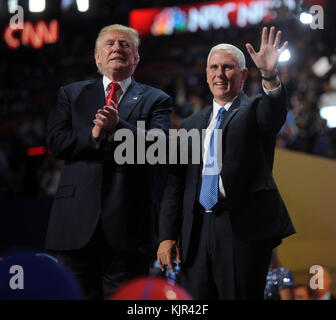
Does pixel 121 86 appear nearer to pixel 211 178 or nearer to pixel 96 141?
pixel 96 141

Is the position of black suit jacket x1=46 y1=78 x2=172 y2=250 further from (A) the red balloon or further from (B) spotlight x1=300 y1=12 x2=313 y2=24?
(B) spotlight x1=300 y1=12 x2=313 y2=24

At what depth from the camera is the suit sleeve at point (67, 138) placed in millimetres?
2338

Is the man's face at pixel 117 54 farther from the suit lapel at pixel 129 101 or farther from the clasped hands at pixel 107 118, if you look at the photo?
the clasped hands at pixel 107 118

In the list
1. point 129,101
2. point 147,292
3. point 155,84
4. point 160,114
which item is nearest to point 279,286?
point 147,292

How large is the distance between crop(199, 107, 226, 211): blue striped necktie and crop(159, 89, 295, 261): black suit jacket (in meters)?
0.03

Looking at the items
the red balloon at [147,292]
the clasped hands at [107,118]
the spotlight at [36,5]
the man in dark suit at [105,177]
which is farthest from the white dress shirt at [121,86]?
the spotlight at [36,5]

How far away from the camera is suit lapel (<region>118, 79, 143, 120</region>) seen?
2.44 metres

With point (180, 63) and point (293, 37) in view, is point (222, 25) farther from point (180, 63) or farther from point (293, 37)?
point (293, 37)

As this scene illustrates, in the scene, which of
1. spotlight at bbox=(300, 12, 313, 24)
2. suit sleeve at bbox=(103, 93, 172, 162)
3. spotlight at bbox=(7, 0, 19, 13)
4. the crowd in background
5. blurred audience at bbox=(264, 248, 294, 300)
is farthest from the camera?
the crowd in background

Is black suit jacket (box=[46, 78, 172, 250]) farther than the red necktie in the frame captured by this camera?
No

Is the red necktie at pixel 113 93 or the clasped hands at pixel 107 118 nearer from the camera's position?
the clasped hands at pixel 107 118

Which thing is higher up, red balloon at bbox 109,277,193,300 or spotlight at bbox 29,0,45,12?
spotlight at bbox 29,0,45,12

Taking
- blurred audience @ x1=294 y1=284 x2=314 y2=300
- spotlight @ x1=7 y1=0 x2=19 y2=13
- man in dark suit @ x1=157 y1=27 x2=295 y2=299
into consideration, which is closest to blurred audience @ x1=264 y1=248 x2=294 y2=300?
blurred audience @ x1=294 y1=284 x2=314 y2=300

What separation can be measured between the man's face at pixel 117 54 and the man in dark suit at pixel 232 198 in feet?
1.15
